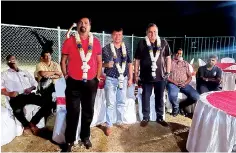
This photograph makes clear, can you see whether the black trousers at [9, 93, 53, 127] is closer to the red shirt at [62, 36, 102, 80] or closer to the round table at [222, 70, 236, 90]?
the red shirt at [62, 36, 102, 80]

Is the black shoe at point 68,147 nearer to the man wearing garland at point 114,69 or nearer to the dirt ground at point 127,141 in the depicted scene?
the dirt ground at point 127,141

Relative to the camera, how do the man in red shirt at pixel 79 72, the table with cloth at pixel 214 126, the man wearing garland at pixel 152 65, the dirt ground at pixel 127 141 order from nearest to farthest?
the table with cloth at pixel 214 126 < the man in red shirt at pixel 79 72 < the dirt ground at pixel 127 141 < the man wearing garland at pixel 152 65

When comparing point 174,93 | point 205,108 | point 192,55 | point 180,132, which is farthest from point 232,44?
point 205,108

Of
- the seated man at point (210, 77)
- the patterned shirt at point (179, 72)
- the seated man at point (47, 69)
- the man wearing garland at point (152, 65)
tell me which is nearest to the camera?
the man wearing garland at point (152, 65)

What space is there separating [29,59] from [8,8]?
322 inches

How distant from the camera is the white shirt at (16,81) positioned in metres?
4.34

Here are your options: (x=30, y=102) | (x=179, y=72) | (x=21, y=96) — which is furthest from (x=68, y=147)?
(x=179, y=72)

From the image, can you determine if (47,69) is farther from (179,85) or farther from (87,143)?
(179,85)

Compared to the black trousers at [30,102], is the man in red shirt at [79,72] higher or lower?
higher

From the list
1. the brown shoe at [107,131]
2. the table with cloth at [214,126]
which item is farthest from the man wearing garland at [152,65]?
the table with cloth at [214,126]

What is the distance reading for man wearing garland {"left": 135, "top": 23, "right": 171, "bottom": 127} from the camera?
4.60 m

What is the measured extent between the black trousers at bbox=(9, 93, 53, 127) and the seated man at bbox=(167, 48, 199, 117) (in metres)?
2.75

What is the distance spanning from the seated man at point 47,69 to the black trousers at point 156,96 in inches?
70.4

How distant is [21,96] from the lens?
4445 mm
